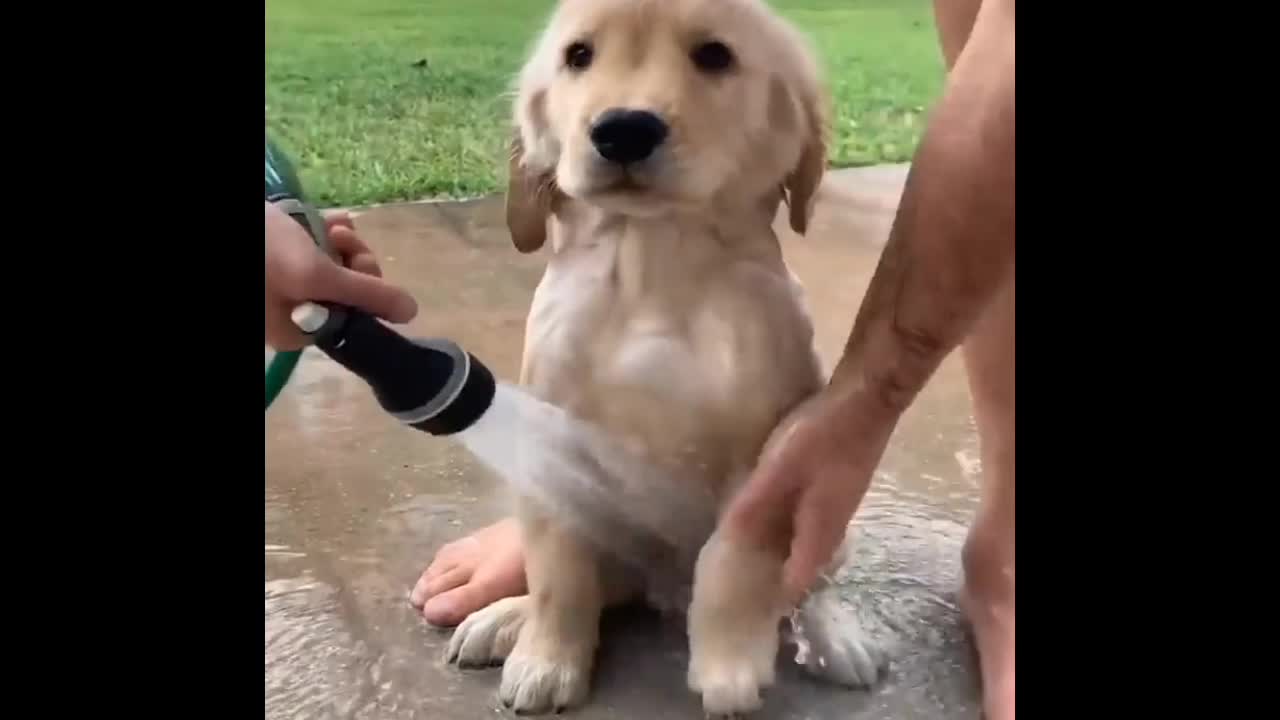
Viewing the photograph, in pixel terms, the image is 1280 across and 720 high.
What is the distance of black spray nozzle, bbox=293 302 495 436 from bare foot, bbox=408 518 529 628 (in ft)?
0.67

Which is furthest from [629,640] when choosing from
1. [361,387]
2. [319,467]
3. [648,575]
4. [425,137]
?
[425,137]

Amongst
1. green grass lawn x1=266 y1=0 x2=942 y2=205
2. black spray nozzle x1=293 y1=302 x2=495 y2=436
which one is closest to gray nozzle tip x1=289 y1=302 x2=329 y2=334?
black spray nozzle x1=293 y1=302 x2=495 y2=436

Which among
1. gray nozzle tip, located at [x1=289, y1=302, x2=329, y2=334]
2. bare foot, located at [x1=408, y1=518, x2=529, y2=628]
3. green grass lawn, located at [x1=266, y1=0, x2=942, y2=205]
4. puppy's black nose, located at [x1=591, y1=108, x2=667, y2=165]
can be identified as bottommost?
green grass lawn, located at [x1=266, y1=0, x2=942, y2=205]

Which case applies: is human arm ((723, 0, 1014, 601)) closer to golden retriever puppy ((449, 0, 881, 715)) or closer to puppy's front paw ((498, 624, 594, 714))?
golden retriever puppy ((449, 0, 881, 715))

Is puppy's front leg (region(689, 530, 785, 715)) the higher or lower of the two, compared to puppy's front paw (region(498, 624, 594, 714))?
higher

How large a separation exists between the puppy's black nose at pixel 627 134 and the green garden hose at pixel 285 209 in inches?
7.1

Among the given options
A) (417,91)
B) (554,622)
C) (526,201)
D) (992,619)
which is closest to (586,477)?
(554,622)

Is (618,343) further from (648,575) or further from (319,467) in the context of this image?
(319,467)

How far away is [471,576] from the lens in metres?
1.01

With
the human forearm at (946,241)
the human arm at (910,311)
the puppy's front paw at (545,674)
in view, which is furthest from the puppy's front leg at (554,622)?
the human forearm at (946,241)

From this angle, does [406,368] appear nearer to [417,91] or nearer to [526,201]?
[526,201]

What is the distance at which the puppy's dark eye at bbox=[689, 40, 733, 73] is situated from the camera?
80 centimetres

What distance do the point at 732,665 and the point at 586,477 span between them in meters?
0.16

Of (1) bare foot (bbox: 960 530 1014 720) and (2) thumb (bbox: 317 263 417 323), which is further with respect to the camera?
(1) bare foot (bbox: 960 530 1014 720)
